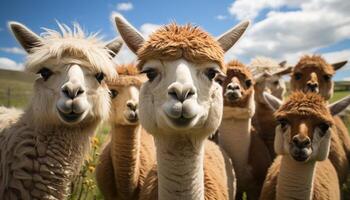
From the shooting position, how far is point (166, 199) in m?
2.94

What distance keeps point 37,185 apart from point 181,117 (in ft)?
4.86

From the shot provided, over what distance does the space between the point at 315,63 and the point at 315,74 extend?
28 cm

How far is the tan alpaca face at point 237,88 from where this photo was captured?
5.63m

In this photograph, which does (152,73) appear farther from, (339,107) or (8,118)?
(339,107)

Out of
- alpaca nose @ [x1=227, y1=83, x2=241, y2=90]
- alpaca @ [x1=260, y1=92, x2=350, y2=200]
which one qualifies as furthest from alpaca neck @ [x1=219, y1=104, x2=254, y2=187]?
alpaca @ [x1=260, y1=92, x2=350, y2=200]

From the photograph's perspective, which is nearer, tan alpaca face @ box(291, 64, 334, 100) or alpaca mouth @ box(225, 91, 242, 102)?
alpaca mouth @ box(225, 91, 242, 102)

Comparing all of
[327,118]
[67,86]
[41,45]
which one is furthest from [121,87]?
[327,118]

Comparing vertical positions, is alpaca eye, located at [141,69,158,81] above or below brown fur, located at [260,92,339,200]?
above

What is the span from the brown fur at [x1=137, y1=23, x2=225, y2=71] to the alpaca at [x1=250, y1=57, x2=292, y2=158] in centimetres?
434

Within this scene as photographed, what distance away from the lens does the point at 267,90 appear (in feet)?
26.1

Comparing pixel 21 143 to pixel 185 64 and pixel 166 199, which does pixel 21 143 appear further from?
pixel 185 64

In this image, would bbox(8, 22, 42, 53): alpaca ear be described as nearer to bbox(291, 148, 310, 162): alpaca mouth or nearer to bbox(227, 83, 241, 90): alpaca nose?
bbox(291, 148, 310, 162): alpaca mouth

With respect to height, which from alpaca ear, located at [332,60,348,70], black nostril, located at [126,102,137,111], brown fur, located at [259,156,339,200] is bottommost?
brown fur, located at [259,156,339,200]

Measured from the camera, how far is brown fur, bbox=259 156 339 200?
4.45 m
